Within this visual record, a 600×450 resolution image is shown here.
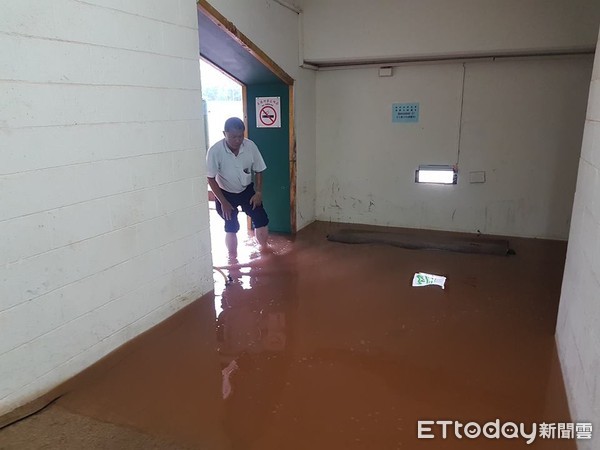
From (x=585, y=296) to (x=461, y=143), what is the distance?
9.74 ft

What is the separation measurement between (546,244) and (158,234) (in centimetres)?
366

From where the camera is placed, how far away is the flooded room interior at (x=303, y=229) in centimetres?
205

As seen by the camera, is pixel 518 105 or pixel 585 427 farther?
pixel 518 105

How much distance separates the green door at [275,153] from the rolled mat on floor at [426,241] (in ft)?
2.08

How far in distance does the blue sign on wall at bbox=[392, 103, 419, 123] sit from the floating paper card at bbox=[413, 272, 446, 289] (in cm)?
188

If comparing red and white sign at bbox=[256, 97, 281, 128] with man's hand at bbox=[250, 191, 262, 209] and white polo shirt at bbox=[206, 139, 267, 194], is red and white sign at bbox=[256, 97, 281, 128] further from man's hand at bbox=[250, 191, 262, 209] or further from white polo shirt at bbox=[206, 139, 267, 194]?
man's hand at bbox=[250, 191, 262, 209]

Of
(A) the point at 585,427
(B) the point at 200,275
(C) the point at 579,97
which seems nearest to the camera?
(A) the point at 585,427

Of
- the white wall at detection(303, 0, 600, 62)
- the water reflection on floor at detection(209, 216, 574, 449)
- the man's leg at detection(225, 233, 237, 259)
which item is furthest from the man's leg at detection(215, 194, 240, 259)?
the white wall at detection(303, 0, 600, 62)

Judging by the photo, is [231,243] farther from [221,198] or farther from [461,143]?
[461,143]


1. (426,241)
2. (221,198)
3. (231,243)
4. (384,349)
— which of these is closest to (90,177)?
(221,198)

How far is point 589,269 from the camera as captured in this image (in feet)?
6.56

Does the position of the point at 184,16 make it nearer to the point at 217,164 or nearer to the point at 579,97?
the point at 217,164

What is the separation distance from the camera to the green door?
4.71 metres

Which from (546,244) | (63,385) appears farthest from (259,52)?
(546,244)
